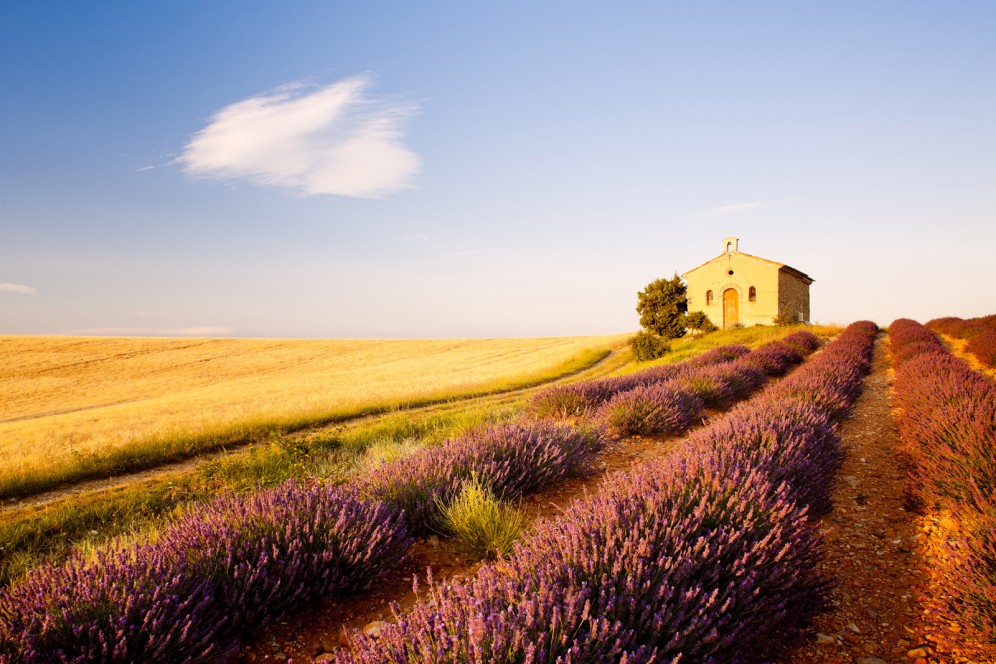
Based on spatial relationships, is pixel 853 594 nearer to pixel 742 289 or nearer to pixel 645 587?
pixel 645 587

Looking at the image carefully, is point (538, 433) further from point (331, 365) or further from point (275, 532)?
point (331, 365)

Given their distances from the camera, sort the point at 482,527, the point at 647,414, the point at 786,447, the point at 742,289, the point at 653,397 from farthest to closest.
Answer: the point at 742,289, the point at 653,397, the point at 647,414, the point at 786,447, the point at 482,527

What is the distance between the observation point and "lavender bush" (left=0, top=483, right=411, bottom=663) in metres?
2.11

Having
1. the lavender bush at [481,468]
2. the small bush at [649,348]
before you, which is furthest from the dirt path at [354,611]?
the small bush at [649,348]

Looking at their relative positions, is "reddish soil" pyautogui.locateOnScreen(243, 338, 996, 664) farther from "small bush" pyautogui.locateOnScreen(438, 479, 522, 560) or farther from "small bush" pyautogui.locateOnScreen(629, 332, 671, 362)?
"small bush" pyautogui.locateOnScreen(629, 332, 671, 362)

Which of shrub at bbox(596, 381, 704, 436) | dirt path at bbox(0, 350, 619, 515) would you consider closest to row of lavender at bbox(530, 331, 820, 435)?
shrub at bbox(596, 381, 704, 436)

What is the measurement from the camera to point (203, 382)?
2852 centimetres

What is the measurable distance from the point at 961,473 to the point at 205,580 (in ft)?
16.5

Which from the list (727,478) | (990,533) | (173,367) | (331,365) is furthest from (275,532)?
(173,367)

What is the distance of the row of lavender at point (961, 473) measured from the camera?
236 cm

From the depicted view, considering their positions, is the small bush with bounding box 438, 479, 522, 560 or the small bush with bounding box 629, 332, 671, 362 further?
the small bush with bounding box 629, 332, 671, 362

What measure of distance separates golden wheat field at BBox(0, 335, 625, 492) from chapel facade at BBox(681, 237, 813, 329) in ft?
24.9

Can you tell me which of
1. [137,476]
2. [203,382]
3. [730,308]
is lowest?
[203,382]

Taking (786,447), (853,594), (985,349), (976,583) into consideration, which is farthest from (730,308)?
(976,583)
